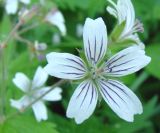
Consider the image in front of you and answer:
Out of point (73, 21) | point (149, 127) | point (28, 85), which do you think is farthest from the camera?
point (73, 21)

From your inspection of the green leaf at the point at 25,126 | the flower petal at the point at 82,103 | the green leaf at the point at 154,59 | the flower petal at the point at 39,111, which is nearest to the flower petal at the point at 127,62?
the flower petal at the point at 82,103

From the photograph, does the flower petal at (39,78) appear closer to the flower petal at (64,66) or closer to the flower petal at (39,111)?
the flower petal at (39,111)

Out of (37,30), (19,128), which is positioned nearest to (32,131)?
(19,128)

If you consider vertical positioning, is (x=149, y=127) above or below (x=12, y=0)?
below

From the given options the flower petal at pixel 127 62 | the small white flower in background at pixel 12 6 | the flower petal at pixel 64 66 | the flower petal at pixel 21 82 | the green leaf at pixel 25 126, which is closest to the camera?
the flower petal at pixel 64 66

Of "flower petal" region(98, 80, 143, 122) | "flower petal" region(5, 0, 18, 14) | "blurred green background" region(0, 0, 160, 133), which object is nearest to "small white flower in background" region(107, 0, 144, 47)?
"flower petal" region(98, 80, 143, 122)

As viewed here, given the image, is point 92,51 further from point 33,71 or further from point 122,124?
point 122,124
